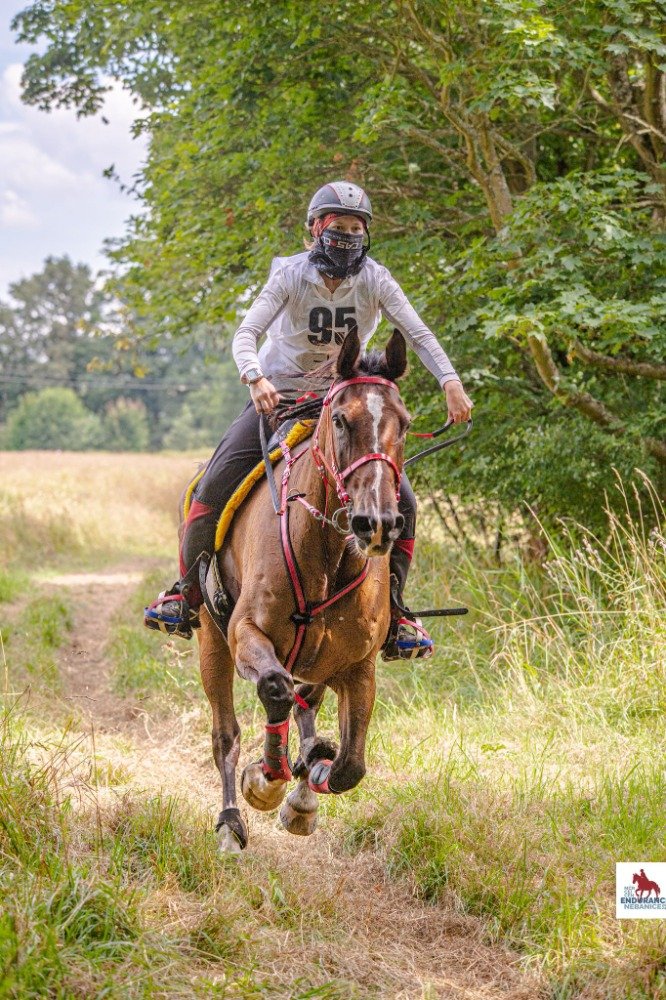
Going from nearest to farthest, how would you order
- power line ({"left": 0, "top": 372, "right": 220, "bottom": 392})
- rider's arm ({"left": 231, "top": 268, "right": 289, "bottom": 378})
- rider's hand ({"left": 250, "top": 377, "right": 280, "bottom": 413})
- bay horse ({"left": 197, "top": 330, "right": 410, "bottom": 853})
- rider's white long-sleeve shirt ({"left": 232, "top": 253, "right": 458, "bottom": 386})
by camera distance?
bay horse ({"left": 197, "top": 330, "right": 410, "bottom": 853}), rider's hand ({"left": 250, "top": 377, "right": 280, "bottom": 413}), rider's arm ({"left": 231, "top": 268, "right": 289, "bottom": 378}), rider's white long-sleeve shirt ({"left": 232, "top": 253, "right": 458, "bottom": 386}), power line ({"left": 0, "top": 372, "right": 220, "bottom": 392})

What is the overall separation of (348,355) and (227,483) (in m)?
1.50

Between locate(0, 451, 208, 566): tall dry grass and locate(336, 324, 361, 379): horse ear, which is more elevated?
locate(336, 324, 361, 379): horse ear

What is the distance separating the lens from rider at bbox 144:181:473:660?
4.93 meters

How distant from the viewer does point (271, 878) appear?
173 inches

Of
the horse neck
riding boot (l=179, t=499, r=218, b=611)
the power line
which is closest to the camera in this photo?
the horse neck

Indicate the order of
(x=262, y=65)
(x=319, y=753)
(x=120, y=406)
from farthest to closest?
(x=120, y=406) → (x=262, y=65) → (x=319, y=753)

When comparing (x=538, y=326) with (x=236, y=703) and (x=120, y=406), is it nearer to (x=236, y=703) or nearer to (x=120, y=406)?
(x=236, y=703)

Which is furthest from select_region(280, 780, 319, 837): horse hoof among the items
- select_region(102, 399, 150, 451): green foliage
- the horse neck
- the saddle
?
select_region(102, 399, 150, 451): green foliage

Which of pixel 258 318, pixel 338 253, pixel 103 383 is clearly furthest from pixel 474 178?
pixel 103 383

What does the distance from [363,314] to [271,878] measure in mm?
2817

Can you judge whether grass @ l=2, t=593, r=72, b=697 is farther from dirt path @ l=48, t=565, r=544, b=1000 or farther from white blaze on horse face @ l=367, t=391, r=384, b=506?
white blaze on horse face @ l=367, t=391, r=384, b=506

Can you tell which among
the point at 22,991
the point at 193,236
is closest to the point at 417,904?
the point at 22,991

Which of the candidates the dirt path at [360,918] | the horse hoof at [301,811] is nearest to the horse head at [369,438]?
the dirt path at [360,918]

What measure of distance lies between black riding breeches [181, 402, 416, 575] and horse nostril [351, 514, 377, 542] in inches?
61.6
